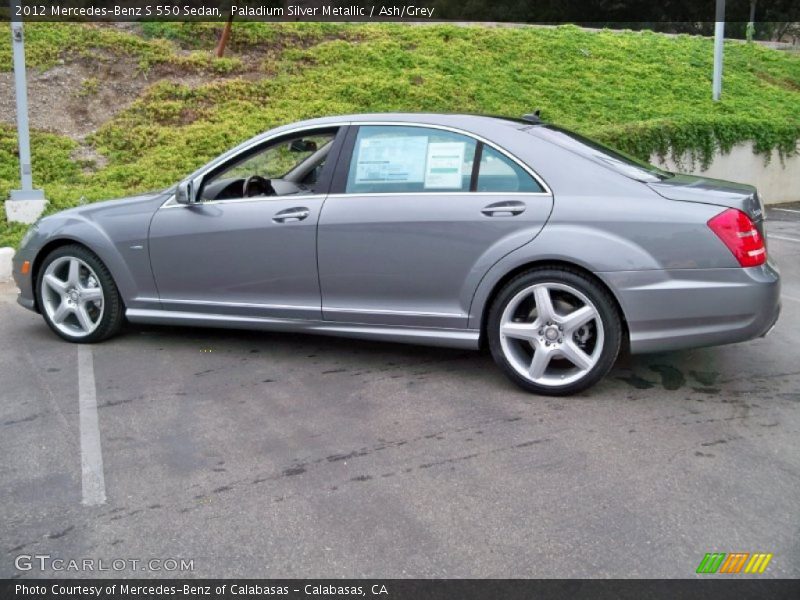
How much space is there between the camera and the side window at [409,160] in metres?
5.32

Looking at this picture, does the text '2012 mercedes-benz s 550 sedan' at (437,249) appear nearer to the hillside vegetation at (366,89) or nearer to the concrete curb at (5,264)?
the concrete curb at (5,264)

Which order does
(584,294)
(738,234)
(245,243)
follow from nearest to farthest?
1. (738,234)
2. (584,294)
3. (245,243)

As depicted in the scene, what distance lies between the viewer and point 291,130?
5.77m

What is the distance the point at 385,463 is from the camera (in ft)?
13.8

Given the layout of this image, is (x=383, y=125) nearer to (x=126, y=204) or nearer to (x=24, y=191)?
(x=126, y=204)

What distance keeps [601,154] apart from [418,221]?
1175 mm

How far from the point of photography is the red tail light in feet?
15.6

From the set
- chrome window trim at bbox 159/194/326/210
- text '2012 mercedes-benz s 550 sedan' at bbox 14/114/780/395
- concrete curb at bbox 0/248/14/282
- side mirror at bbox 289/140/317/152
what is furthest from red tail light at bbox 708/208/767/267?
concrete curb at bbox 0/248/14/282

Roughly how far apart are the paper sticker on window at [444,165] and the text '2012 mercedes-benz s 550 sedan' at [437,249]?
0.04ft

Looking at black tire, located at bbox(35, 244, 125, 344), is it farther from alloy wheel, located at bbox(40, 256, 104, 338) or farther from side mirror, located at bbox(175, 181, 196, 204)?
side mirror, located at bbox(175, 181, 196, 204)

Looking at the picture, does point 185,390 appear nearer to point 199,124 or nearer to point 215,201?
point 215,201

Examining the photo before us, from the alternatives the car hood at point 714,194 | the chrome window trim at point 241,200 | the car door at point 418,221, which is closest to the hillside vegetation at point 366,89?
the chrome window trim at point 241,200

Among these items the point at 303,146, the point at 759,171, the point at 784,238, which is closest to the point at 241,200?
the point at 303,146

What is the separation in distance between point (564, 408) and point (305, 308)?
170 centimetres
